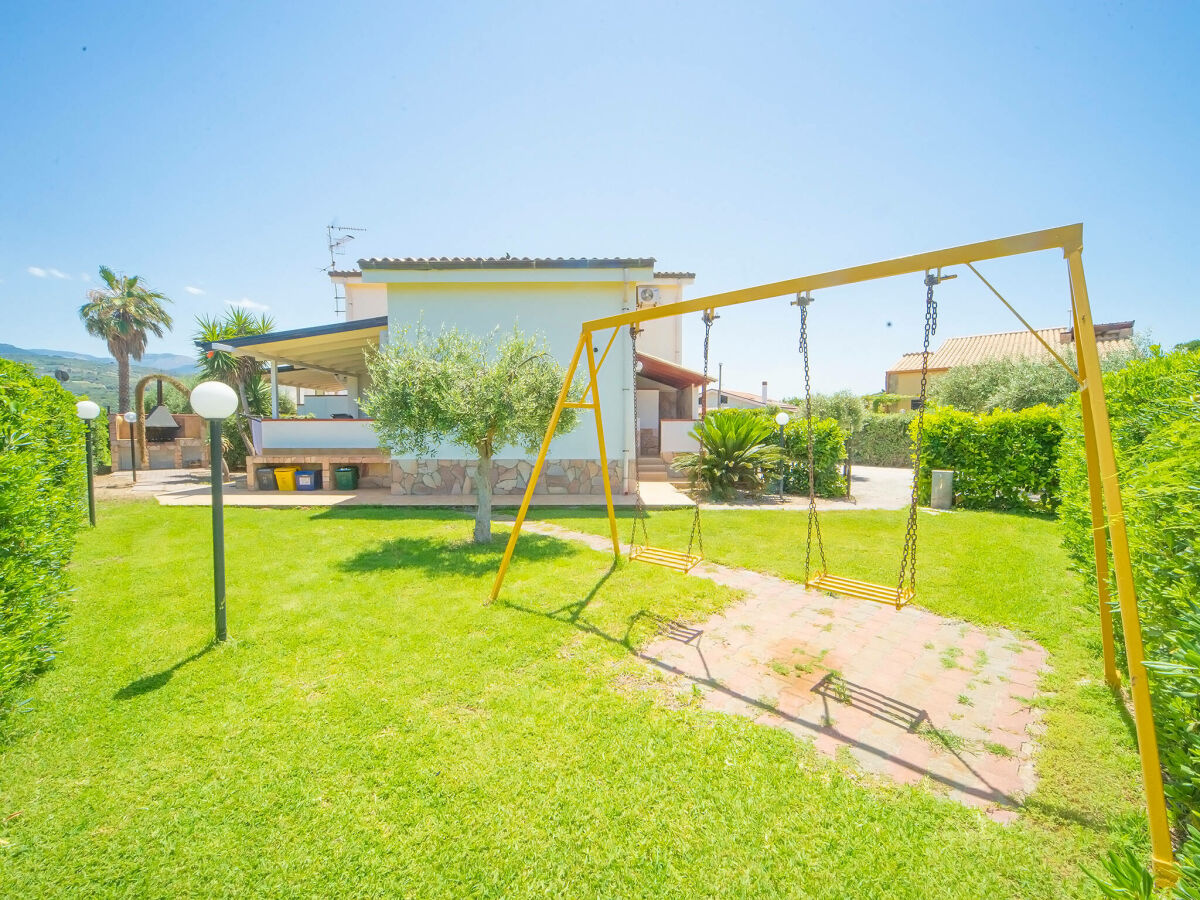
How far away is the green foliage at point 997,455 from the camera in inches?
422

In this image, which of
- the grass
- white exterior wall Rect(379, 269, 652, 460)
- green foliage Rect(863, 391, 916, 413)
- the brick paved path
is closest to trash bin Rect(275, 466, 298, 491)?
white exterior wall Rect(379, 269, 652, 460)

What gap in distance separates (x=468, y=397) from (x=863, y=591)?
231 inches

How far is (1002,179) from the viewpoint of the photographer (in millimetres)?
7832

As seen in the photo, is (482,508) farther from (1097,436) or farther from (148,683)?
(1097,436)

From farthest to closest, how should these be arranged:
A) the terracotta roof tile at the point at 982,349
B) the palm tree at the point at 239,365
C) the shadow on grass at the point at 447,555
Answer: the terracotta roof tile at the point at 982,349 → the palm tree at the point at 239,365 → the shadow on grass at the point at 447,555

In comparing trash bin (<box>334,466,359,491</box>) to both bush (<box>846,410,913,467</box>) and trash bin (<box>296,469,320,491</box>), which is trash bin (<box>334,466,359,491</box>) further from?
bush (<box>846,410,913,467</box>)

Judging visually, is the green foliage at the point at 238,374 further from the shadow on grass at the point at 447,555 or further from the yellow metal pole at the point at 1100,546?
the yellow metal pole at the point at 1100,546

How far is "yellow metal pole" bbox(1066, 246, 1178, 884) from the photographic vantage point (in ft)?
6.61

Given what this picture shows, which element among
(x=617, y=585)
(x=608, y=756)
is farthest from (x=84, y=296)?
(x=608, y=756)

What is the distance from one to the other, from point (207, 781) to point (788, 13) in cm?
1005

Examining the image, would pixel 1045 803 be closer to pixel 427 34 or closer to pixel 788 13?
pixel 788 13

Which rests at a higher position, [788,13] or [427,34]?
[427,34]

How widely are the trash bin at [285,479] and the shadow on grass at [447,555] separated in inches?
292

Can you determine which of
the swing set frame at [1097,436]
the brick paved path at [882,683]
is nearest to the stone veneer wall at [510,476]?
the brick paved path at [882,683]
